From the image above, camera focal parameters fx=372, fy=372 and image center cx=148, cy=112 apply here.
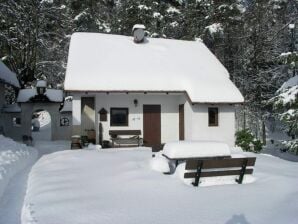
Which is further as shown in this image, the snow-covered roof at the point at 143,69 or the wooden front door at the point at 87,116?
the wooden front door at the point at 87,116

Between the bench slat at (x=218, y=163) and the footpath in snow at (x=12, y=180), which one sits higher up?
the bench slat at (x=218, y=163)

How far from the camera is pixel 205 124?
63.9 ft

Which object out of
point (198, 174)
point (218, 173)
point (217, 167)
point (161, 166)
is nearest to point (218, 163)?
point (217, 167)

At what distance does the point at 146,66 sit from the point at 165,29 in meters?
15.1

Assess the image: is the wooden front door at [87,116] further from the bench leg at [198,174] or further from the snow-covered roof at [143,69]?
the bench leg at [198,174]

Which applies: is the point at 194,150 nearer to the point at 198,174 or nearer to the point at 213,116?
the point at 198,174

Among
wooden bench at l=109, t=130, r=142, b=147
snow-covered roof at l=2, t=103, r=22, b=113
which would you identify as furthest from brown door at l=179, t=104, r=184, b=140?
snow-covered roof at l=2, t=103, r=22, b=113

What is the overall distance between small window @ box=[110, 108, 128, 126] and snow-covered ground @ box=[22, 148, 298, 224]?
8.10m

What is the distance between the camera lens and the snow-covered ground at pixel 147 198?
264 inches

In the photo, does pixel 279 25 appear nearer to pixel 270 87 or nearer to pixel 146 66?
pixel 270 87

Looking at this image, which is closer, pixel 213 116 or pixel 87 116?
pixel 87 116

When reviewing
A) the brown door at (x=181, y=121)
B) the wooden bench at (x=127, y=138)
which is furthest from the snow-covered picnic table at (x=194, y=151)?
the brown door at (x=181, y=121)

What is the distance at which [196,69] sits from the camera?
21.0 m

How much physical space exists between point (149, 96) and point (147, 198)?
1228 centimetres
